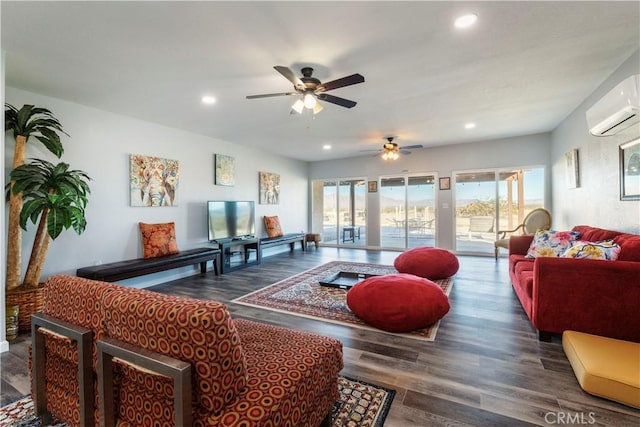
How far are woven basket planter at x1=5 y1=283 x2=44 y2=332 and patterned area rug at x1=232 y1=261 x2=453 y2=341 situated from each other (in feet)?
6.52

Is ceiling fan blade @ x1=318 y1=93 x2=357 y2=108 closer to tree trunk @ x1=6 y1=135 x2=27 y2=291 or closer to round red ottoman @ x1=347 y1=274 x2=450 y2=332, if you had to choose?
round red ottoman @ x1=347 y1=274 x2=450 y2=332

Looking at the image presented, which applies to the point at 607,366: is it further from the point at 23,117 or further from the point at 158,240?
the point at 23,117

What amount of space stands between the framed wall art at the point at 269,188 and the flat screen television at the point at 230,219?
2.27 ft

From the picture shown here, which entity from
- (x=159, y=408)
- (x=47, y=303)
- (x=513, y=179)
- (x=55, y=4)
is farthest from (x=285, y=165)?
(x=159, y=408)

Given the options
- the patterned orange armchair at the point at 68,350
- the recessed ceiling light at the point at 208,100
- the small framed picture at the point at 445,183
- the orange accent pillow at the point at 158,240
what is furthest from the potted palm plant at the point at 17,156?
the small framed picture at the point at 445,183

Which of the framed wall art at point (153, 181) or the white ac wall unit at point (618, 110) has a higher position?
the white ac wall unit at point (618, 110)

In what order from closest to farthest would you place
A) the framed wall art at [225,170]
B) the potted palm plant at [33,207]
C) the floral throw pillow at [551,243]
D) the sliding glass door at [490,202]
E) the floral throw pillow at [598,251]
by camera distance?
→ the floral throw pillow at [598,251] < the potted palm plant at [33,207] < the floral throw pillow at [551,243] < the framed wall art at [225,170] < the sliding glass door at [490,202]

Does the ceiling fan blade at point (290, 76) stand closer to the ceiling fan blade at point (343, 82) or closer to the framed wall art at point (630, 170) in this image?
the ceiling fan blade at point (343, 82)

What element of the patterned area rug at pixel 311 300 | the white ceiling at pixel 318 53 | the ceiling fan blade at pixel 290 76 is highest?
the white ceiling at pixel 318 53

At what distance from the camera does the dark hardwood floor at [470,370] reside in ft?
5.62

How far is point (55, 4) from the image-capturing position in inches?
79.4

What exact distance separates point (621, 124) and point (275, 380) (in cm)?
402

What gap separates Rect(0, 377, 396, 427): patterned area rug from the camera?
1681mm

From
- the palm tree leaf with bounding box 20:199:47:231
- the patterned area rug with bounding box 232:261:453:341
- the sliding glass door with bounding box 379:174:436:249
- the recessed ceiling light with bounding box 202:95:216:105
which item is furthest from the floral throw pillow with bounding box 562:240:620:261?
the palm tree leaf with bounding box 20:199:47:231
